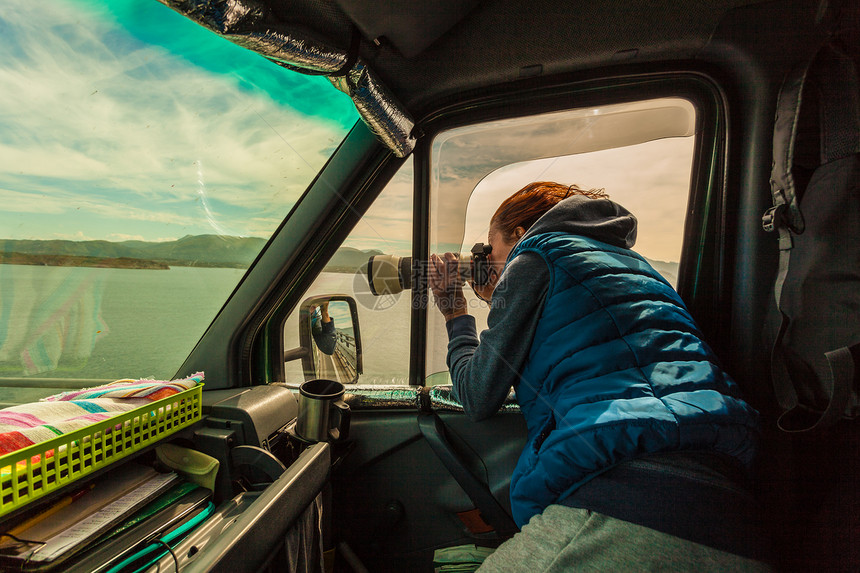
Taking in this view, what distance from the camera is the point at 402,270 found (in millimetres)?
1276

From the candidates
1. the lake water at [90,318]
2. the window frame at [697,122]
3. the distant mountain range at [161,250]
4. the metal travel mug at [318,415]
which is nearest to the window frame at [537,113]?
the window frame at [697,122]

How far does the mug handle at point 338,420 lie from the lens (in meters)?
1.08

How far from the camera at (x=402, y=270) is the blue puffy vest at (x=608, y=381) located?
0.32 metres

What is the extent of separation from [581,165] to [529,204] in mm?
310

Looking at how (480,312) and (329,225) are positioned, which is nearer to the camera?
(329,225)

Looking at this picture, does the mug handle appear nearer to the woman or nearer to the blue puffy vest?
the woman

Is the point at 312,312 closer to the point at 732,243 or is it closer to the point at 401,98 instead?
the point at 401,98

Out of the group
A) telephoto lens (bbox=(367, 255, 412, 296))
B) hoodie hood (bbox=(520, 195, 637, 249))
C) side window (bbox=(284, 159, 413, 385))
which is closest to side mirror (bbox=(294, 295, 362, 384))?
side window (bbox=(284, 159, 413, 385))

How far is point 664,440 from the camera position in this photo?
62 centimetres

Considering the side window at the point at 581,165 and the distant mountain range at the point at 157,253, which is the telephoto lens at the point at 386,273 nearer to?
the distant mountain range at the point at 157,253

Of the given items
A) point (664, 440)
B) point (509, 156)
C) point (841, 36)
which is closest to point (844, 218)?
point (841, 36)

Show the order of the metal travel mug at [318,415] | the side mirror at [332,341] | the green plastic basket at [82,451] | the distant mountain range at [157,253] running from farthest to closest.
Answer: the side mirror at [332,341]
the metal travel mug at [318,415]
the distant mountain range at [157,253]
the green plastic basket at [82,451]

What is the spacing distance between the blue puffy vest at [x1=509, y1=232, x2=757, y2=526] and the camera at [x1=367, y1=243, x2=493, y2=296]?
1.04 feet

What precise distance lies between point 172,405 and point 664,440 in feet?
3.27
